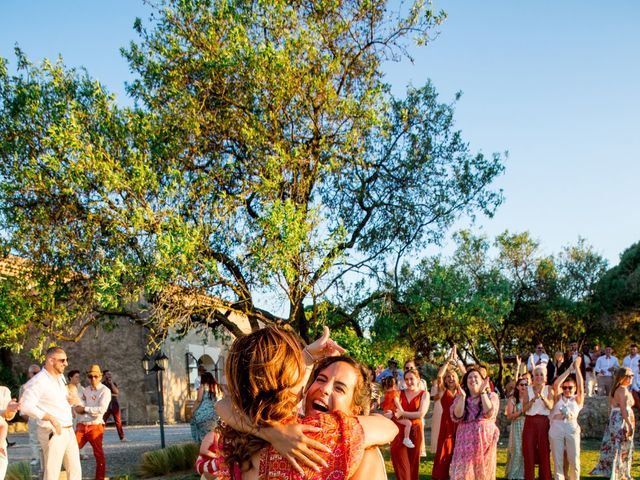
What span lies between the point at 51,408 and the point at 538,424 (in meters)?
7.17

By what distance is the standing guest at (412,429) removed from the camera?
37.4ft

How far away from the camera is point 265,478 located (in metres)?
2.65

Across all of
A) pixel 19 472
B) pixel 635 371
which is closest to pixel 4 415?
pixel 19 472

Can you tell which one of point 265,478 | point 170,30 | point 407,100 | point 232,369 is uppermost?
point 170,30

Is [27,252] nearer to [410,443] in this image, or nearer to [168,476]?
[168,476]

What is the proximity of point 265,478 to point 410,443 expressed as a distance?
9.18 meters

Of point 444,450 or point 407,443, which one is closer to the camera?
point 407,443

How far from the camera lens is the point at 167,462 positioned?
Answer: 1457 centimetres

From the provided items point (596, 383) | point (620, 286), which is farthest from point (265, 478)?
point (620, 286)

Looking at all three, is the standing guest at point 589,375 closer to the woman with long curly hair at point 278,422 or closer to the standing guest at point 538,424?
the standing guest at point 538,424

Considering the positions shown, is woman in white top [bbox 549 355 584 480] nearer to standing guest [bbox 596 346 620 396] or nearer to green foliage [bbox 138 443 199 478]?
green foliage [bbox 138 443 199 478]

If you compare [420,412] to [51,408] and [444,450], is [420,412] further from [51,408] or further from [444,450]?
[51,408]

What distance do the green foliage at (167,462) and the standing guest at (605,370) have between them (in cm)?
1153

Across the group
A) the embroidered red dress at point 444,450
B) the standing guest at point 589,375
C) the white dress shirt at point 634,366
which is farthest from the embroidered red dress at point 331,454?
the standing guest at point 589,375
